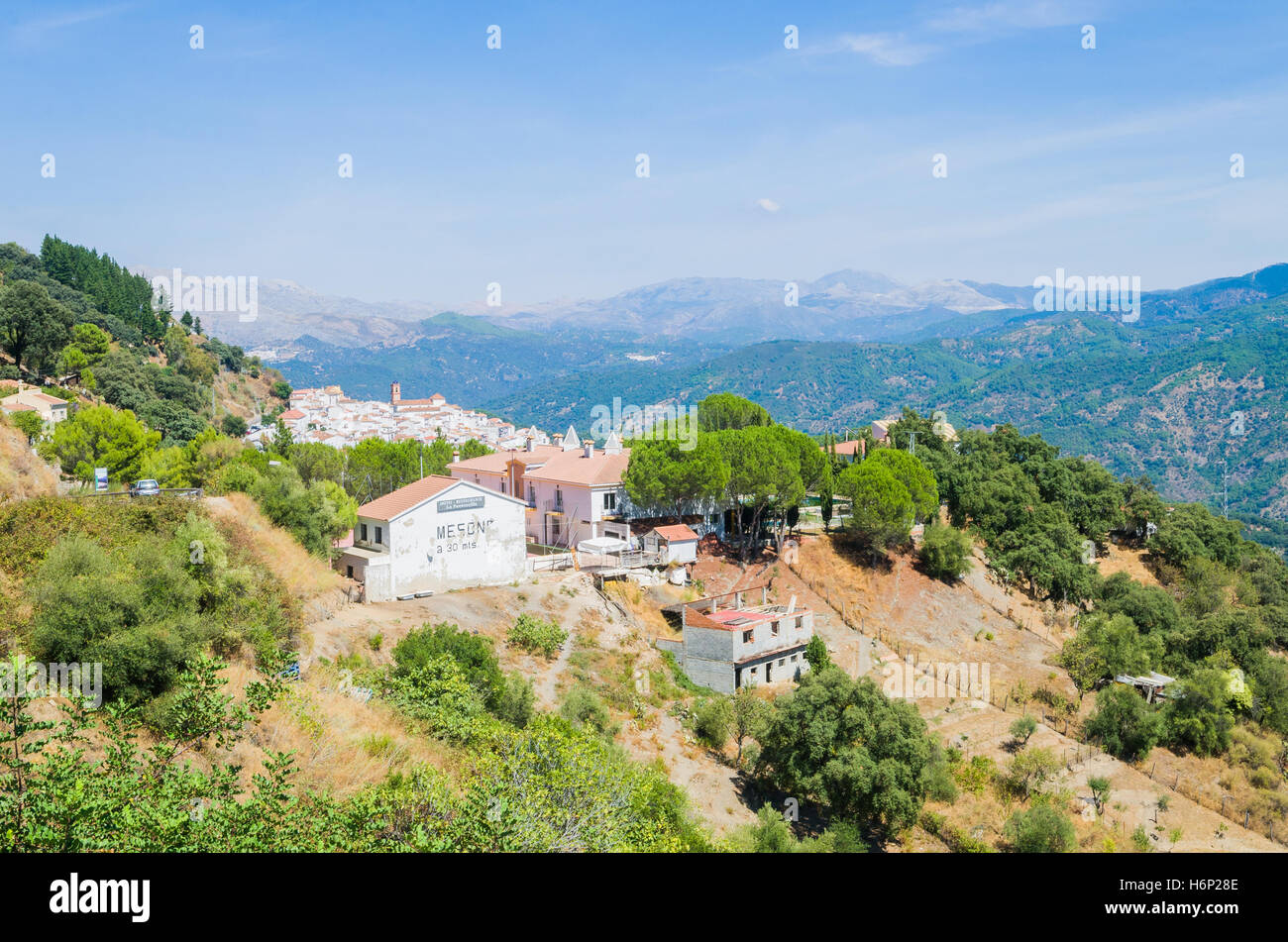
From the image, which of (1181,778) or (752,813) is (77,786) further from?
(1181,778)

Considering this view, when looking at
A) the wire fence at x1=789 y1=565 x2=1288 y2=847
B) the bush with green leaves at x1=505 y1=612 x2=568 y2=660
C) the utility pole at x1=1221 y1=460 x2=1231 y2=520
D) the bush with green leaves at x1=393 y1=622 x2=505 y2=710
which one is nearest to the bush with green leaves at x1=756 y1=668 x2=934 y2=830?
the bush with green leaves at x1=505 y1=612 x2=568 y2=660

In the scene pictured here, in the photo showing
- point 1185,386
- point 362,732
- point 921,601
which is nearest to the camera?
point 362,732

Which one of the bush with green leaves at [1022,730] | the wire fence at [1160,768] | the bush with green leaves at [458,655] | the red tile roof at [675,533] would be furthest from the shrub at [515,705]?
the wire fence at [1160,768]

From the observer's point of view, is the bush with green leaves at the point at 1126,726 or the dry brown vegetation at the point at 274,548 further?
the bush with green leaves at the point at 1126,726

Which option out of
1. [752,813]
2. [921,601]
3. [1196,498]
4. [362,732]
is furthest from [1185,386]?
[362,732]

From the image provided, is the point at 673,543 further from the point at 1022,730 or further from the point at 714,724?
the point at 1022,730

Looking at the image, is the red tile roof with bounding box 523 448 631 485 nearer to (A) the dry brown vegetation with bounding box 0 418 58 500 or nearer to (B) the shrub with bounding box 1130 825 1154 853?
(A) the dry brown vegetation with bounding box 0 418 58 500

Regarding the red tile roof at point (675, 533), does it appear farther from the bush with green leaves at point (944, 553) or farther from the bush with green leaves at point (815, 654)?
the bush with green leaves at point (944, 553)
